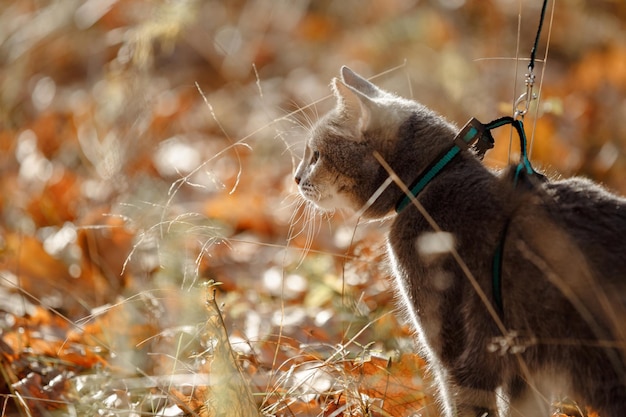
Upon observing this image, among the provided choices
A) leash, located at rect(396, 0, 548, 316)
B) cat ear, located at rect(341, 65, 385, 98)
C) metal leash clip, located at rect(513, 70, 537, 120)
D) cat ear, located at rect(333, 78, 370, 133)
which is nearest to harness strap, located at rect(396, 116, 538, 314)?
leash, located at rect(396, 0, 548, 316)

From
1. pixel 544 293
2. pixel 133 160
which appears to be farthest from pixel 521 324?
pixel 133 160

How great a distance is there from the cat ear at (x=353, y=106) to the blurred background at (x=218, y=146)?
0.73ft

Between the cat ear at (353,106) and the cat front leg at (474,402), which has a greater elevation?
the cat ear at (353,106)

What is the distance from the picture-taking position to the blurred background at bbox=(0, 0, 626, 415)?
2656 millimetres

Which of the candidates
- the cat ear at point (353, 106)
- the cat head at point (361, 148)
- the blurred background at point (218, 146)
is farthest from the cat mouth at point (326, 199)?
the cat ear at point (353, 106)

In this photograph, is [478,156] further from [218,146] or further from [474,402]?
[218,146]

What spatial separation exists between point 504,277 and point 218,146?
355cm

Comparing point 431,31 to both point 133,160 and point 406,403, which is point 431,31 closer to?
point 133,160

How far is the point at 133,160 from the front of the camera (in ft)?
14.0

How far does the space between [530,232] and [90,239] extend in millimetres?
2131

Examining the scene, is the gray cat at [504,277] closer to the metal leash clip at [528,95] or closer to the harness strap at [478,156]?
the harness strap at [478,156]

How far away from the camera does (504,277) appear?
76.9 inches

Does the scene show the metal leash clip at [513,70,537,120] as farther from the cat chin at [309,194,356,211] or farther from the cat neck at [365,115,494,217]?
the cat chin at [309,194,356,211]

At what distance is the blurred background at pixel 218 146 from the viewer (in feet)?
8.71
